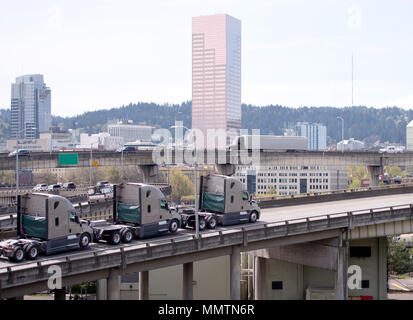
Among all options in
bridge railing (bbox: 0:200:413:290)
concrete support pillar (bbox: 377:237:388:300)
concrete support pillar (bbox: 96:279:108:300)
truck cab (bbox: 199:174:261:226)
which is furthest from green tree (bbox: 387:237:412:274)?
concrete support pillar (bbox: 96:279:108:300)

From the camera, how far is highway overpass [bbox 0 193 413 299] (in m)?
31.1

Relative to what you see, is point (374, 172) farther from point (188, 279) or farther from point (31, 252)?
point (31, 252)

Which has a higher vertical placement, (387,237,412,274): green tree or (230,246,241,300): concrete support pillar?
(230,246,241,300): concrete support pillar

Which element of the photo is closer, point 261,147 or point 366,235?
point 366,235

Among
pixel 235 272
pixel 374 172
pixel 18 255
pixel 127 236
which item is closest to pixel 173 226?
pixel 127 236

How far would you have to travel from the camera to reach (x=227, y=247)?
136 feet

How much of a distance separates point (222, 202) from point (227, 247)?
371 cm

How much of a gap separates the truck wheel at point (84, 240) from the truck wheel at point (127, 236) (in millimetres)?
2394

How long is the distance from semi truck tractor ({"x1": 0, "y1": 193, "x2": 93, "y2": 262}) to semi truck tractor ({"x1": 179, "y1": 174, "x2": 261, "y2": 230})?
31.7 ft

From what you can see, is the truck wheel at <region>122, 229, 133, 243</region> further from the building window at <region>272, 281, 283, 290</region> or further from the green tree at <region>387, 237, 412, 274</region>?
the green tree at <region>387, 237, 412, 274</region>

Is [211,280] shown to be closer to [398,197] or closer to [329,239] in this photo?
[329,239]
